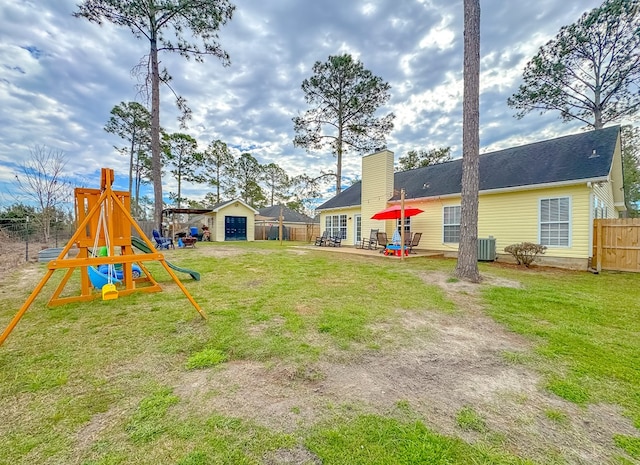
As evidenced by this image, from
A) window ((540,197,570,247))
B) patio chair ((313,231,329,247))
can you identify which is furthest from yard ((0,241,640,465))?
patio chair ((313,231,329,247))

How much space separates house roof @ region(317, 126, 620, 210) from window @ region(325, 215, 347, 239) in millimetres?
3968

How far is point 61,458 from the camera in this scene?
1439mm

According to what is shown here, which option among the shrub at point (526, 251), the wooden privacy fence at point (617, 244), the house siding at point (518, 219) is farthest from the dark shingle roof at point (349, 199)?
the wooden privacy fence at point (617, 244)

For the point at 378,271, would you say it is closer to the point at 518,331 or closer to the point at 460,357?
the point at 518,331

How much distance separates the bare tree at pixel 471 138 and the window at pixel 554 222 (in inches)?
180

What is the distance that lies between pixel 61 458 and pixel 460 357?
3210 millimetres

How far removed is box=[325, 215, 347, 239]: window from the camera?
645 inches

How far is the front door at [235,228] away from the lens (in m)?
22.4

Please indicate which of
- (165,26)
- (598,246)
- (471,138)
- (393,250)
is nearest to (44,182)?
(165,26)

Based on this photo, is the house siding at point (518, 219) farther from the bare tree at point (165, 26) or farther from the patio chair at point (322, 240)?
the bare tree at point (165, 26)

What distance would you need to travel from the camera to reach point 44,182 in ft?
40.3

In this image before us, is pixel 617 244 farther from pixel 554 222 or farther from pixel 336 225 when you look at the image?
pixel 336 225

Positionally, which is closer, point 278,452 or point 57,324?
point 278,452

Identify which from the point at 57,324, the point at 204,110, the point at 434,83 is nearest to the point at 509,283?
the point at 57,324
